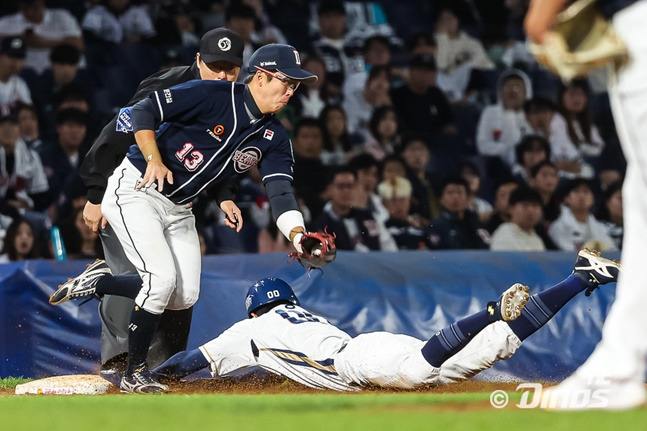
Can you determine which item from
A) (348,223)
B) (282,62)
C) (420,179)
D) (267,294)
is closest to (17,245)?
(348,223)

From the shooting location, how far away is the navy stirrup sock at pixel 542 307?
16.8 ft

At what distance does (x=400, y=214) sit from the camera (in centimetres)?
870

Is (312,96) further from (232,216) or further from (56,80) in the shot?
(232,216)

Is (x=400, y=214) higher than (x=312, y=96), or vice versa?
(x=312, y=96)

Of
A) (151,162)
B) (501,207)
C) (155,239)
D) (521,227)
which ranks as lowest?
(521,227)

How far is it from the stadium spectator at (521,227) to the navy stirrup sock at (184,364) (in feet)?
12.1

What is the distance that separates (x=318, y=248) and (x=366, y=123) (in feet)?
16.2

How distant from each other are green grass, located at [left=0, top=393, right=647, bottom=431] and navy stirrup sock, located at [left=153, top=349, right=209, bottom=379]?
3.23 ft

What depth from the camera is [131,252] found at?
5395 mm

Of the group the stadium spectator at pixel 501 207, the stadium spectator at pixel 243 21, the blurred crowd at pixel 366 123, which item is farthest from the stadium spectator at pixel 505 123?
the stadium spectator at pixel 243 21

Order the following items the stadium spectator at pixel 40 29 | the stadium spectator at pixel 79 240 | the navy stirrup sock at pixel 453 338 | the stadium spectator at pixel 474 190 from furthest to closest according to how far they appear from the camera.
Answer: the stadium spectator at pixel 40 29 → the stadium spectator at pixel 474 190 → the stadium spectator at pixel 79 240 → the navy stirrup sock at pixel 453 338

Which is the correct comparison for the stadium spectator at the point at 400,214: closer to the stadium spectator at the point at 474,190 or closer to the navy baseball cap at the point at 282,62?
the stadium spectator at the point at 474,190

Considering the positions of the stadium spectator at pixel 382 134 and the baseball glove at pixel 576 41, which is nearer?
the baseball glove at pixel 576 41

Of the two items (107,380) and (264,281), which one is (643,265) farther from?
(107,380)
